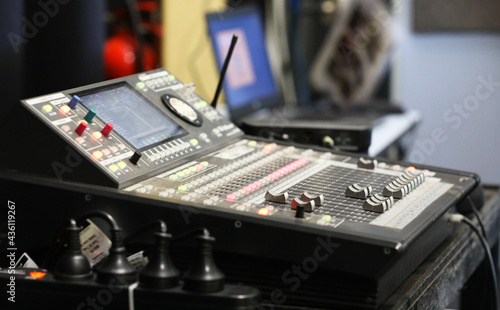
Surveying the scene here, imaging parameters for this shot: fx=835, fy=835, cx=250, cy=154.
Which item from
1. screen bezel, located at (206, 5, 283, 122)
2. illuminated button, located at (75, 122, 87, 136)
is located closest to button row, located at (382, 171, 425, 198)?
illuminated button, located at (75, 122, 87, 136)

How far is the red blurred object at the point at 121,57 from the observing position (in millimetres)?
3184

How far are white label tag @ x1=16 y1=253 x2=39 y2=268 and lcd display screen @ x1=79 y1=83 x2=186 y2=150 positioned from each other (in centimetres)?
22

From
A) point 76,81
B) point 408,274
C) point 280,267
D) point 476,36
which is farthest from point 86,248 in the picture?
point 476,36

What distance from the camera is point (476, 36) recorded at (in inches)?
177

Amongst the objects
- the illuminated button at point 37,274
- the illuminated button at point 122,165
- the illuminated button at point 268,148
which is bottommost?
the illuminated button at point 37,274

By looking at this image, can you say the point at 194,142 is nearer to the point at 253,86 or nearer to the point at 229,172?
the point at 229,172

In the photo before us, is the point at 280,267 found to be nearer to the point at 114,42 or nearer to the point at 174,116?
the point at 174,116

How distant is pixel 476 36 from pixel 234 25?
2.18 metres

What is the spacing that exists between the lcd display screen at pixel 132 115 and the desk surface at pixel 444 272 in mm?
428

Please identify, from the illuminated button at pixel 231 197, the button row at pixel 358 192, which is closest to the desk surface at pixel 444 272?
the button row at pixel 358 192

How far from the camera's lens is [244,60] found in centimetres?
279

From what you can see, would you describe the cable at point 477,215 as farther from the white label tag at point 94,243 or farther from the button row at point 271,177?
the white label tag at point 94,243

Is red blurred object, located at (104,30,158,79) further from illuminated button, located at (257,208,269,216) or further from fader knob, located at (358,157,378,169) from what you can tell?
illuminated button, located at (257,208,269,216)

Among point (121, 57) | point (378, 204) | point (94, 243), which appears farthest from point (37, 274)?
point (121, 57)
